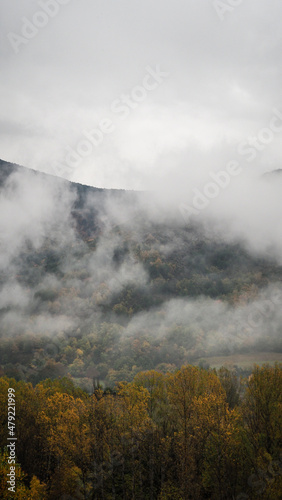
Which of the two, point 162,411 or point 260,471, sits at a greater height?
point 162,411

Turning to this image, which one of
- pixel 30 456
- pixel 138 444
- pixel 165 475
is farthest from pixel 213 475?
pixel 30 456

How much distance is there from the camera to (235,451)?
1479 inches

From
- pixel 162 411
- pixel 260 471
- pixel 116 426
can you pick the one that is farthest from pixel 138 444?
pixel 260 471

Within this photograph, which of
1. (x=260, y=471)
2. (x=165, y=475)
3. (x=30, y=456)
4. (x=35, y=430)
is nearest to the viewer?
(x=260, y=471)

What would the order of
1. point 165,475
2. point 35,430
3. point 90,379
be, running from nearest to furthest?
point 165,475 < point 35,430 < point 90,379

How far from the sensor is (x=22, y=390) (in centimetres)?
5941

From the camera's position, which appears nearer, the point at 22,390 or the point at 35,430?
the point at 35,430

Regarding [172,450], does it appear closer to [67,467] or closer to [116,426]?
[116,426]

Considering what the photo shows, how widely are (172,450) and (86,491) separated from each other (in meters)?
14.6

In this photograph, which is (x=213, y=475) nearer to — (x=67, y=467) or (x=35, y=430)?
(x=67, y=467)

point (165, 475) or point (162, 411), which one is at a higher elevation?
point (162, 411)

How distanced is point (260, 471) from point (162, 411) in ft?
64.5

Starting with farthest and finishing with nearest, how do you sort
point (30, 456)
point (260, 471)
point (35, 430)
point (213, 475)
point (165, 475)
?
point (35, 430), point (30, 456), point (165, 475), point (213, 475), point (260, 471)

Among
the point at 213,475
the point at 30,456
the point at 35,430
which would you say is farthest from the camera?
the point at 35,430
